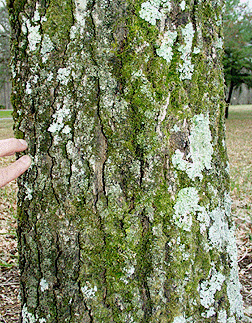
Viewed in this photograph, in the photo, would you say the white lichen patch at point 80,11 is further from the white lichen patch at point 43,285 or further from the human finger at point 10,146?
the white lichen patch at point 43,285

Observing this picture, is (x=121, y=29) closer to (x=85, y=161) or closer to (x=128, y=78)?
(x=128, y=78)

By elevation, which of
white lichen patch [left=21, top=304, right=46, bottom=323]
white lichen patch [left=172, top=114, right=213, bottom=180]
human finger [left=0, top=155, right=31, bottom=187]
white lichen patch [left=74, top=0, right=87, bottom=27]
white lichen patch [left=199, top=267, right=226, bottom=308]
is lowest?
white lichen patch [left=21, top=304, right=46, bottom=323]

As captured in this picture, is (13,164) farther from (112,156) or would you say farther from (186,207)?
(186,207)

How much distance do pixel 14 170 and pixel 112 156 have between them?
0.42 metres

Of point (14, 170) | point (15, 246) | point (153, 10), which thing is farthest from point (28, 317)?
→ point (15, 246)

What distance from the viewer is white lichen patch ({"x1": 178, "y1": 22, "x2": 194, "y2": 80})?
1.29m

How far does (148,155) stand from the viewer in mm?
1268

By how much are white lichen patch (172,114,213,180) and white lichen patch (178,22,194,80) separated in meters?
0.19

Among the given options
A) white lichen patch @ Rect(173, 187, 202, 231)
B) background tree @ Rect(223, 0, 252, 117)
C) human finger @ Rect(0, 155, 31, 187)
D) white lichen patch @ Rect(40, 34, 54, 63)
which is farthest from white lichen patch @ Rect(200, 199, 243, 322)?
background tree @ Rect(223, 0, 252, 117)

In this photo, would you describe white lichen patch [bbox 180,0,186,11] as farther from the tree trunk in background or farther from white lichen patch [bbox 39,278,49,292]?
white lichen patch [bbox 39,278,49,292]

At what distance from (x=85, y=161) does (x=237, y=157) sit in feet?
27.9

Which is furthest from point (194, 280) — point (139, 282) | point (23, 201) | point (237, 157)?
point (237, 157)

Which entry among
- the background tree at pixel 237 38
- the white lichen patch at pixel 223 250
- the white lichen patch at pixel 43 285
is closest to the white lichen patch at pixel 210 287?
the white lichen patch at pixel 223 250

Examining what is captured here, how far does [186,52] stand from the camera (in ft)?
4.27
